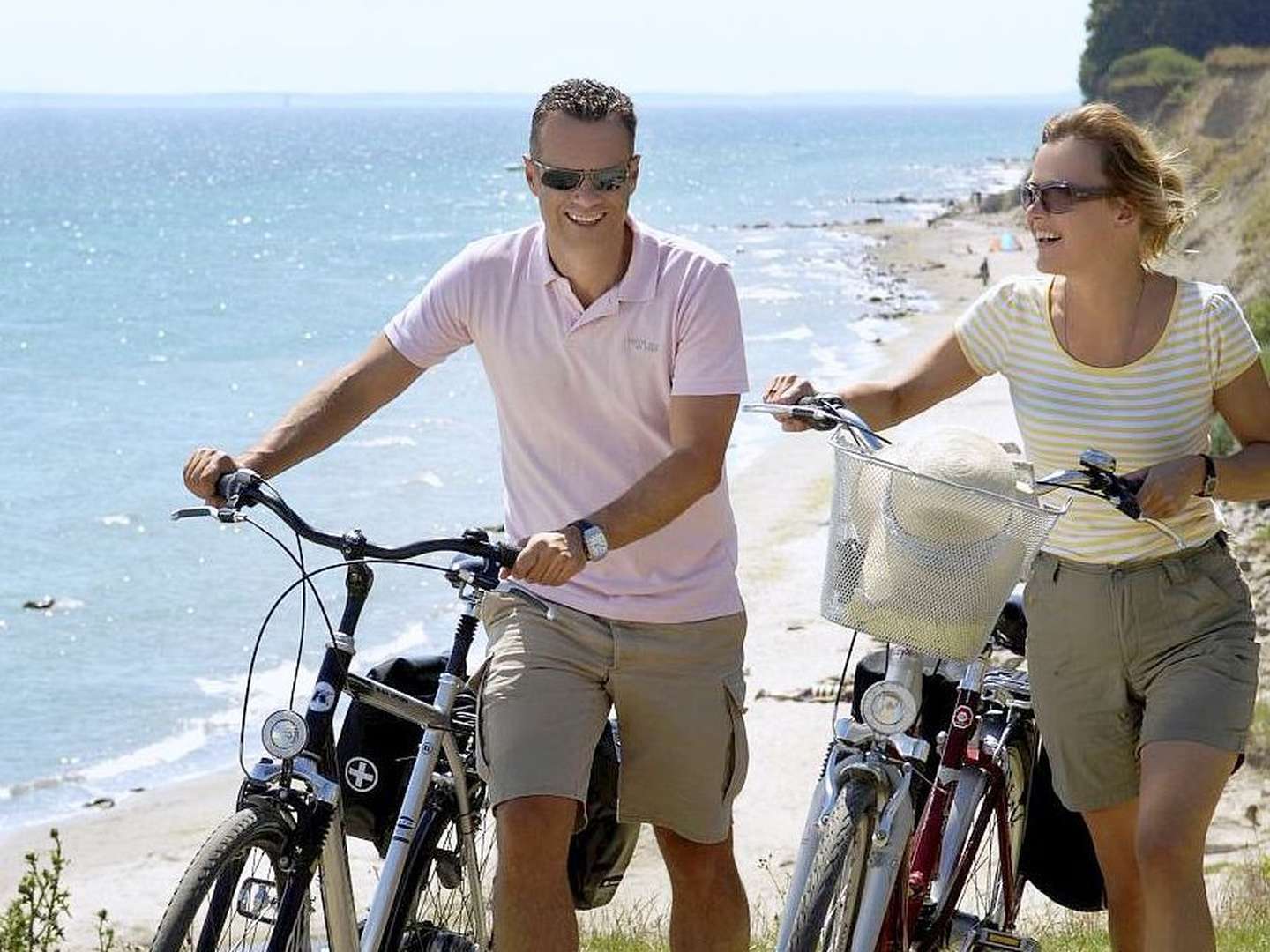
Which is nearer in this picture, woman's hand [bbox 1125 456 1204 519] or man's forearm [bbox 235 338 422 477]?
woman's hand [bbox 1125 456 1204 519]

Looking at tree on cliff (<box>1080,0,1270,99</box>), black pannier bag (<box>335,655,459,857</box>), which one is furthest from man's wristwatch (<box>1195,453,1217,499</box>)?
tree on cliff (<box>1080,0,1270,99</box>)

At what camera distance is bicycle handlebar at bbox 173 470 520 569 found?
3.85 metres

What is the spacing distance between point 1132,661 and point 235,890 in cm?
211

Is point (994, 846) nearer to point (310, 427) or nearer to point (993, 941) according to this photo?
point (993, 941)

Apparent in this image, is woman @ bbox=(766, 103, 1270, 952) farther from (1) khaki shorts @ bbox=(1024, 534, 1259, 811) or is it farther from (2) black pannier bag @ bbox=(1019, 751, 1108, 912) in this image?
(2) black pannier bag @ bbox=(1019, 751, 1108, 912)

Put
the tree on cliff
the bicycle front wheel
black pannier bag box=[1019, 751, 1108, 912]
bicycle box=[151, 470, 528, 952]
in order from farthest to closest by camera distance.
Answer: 1. the tree on cliff
2. black pannier bag box=[1019, 751, 1108, 912]
3. the bicycle front wheel
4. bicycle box=[151, 470, 528, 952]

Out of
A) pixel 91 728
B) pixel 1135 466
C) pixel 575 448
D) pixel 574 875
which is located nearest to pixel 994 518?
pixel 1135 466

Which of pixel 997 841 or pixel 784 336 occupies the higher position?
pixel 997 841

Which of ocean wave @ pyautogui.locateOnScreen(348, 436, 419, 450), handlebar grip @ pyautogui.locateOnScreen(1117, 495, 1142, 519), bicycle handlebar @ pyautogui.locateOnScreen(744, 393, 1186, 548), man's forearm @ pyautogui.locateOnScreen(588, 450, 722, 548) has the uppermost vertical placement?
bicycle handlebar @ pyautogui.locateOnScreen(744, 393, 1186, 548)

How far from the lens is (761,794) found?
13281 millimetres

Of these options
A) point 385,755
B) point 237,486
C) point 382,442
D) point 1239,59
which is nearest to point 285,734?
point 237,486

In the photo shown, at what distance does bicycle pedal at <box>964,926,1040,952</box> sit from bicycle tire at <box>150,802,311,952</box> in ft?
5.87

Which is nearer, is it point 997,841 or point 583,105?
point 583,105

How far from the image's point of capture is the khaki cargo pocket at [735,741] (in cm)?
466
